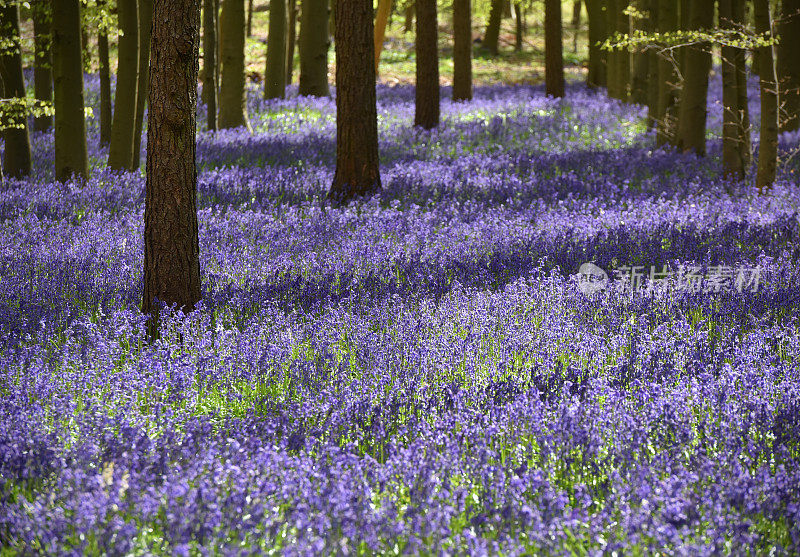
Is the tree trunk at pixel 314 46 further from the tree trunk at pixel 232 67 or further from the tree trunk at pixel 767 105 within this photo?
the tree trunk at pixel 767 105

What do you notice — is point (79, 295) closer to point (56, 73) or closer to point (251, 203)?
point (251, 203)

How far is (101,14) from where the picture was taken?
→ 13141 millimetres

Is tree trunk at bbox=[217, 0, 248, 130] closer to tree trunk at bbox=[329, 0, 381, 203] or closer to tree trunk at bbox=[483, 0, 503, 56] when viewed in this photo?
tree trunk at bbox=[329, 0, 381, 203]

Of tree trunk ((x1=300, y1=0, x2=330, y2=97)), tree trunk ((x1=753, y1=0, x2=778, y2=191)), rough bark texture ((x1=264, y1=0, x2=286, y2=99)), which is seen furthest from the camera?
rough bark texture ((x1=264, y1=0, x2=286, y2=99))

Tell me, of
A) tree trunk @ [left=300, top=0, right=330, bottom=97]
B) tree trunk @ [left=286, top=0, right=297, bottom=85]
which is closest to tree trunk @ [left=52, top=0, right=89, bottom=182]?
tree trunk @ [left=300, top=0, right=330, bottom=97]

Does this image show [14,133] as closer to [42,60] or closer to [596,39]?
[42,60]

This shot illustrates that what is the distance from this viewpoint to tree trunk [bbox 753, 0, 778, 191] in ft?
35.2

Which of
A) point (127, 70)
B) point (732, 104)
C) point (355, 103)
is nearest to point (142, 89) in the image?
point (127, 70)

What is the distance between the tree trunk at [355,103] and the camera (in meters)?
11.0

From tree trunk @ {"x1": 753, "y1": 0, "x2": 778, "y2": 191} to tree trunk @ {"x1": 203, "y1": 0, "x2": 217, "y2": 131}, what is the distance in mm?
9494

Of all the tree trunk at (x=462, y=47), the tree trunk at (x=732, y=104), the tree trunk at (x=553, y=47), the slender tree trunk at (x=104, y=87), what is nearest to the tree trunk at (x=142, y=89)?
the slender tree trunk at (x=104, y=87)

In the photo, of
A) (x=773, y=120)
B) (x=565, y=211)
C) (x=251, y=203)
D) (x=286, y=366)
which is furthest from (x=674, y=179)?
(x=286, y=366)

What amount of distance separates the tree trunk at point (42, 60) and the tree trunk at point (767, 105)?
938cm

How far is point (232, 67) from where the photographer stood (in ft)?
53.9
